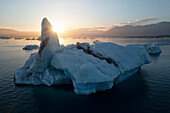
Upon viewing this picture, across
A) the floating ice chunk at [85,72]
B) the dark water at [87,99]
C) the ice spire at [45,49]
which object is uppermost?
the ice spire at [45,49]

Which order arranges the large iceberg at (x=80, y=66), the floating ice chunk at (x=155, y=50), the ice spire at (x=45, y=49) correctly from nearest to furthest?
the large iceberg at (x=80, y=66) → the ice spire at (x=45, y=49) → the floating ice chunk at (x=155, y=50)

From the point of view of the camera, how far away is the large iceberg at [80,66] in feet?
38.3

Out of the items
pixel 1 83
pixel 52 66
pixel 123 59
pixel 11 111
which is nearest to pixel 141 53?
pixel 123 59

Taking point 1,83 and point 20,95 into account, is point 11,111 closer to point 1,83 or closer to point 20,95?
point 20,95

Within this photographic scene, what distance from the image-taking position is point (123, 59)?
16188mm

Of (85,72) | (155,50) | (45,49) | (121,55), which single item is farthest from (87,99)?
(155,50)

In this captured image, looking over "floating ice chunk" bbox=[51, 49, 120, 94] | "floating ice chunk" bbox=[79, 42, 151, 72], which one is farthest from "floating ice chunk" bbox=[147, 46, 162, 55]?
"floating ice chunk" bbox=[51, 49, 120, 94]

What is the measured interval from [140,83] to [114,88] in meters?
4.23

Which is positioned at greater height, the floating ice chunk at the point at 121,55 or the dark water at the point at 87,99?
the floating ice chunk at the point at 121,55

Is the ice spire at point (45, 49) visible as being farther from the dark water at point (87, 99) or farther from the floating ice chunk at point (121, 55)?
the floating ice chunk at point (121, 55)

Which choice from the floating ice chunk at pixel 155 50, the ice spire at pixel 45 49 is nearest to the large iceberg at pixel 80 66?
the ice spire at pixel 45 49

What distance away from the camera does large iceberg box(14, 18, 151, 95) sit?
38.3 ft

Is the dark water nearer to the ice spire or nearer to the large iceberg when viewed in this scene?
the large iceberg

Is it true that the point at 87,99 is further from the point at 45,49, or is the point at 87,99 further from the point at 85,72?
the point at 45,49
